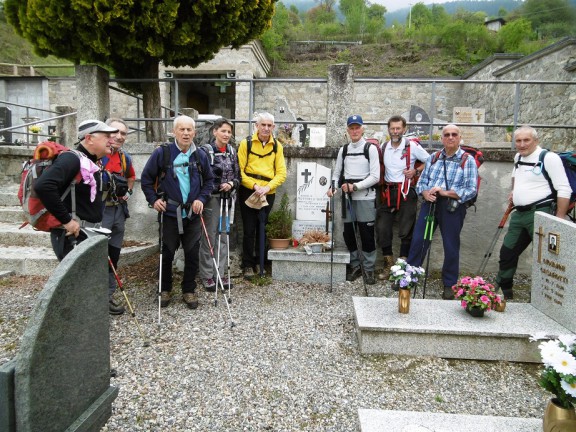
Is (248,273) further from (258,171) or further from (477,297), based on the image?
(477,297)

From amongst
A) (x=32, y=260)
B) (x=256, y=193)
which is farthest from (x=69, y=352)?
(x=32, y=260)

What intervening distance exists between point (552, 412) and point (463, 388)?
49.9 inches

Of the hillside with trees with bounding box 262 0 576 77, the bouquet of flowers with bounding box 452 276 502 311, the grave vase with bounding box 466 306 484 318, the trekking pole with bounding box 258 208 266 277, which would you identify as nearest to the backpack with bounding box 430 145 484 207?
the bouquet of flowers with bounding box 452 276 502 311

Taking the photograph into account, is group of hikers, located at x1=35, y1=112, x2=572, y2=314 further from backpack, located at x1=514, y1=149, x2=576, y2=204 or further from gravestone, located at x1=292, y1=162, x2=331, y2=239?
gravestone, located at x1=292, y1=162, x2=331, y2=239

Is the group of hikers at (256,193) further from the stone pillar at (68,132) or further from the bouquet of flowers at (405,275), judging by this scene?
the stone pillar at (68,132)

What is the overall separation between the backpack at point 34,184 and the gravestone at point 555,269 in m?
4.54

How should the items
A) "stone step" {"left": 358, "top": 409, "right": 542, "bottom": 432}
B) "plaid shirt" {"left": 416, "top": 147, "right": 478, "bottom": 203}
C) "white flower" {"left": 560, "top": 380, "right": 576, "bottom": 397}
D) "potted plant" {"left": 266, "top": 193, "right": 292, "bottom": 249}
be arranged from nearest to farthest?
"white flower" {"left": 560, "top": 380, "right": 576, "bottom": 397}
"stone step" {"left": 358, "top": 409, "right": 542, "bottom": 432}
"plaid shirt" {"left": 416, "top": 147, "right": 478, "bottom": 203}
"potted plant" {"left": 266, "top": 193, "right": 292, "bottom": 249}

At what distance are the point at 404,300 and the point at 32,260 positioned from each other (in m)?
4.91

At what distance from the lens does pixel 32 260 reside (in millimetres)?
6008

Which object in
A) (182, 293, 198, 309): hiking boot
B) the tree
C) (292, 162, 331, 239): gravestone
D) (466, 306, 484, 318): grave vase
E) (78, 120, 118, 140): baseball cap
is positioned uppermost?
the tree

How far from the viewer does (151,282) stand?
585 cm

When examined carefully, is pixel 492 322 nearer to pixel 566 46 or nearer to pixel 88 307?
pixel 88 307

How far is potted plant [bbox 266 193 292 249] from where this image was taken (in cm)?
637

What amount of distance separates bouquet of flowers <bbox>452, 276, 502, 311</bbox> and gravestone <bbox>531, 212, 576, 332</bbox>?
0.52 metres
